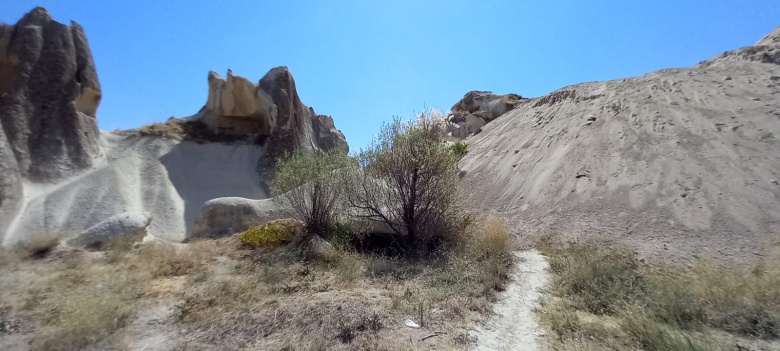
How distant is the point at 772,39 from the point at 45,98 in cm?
2480

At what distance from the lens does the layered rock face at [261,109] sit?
1839cm

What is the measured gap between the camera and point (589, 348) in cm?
489

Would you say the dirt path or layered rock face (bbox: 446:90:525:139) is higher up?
layered rock face (bbox: 446:90:525:139)

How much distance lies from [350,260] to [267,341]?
11.1 ft

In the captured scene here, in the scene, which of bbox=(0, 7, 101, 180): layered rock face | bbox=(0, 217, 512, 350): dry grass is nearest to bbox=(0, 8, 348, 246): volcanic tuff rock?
bbox=(0, 7, 101, 180): layered rock face

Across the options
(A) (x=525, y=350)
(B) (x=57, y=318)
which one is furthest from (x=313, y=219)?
(A) (x=525, y=350)

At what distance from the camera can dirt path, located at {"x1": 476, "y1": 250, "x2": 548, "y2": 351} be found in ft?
17.6

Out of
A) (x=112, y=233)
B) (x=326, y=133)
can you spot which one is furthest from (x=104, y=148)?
(x=326, y=133)

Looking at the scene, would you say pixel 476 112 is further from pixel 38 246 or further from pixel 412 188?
pixel 38 246

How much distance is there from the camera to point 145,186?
15.8 meters

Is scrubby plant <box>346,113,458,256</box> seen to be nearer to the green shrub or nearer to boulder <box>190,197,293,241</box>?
the green shrub

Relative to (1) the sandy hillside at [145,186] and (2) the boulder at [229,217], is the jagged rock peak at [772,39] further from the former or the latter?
(1) the sandy hillside at [145,186]

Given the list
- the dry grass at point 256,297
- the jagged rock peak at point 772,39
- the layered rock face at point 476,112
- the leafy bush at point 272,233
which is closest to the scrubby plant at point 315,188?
the leafy bush at point 272,233

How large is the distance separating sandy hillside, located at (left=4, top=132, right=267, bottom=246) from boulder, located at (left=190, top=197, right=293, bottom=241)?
1701mm
